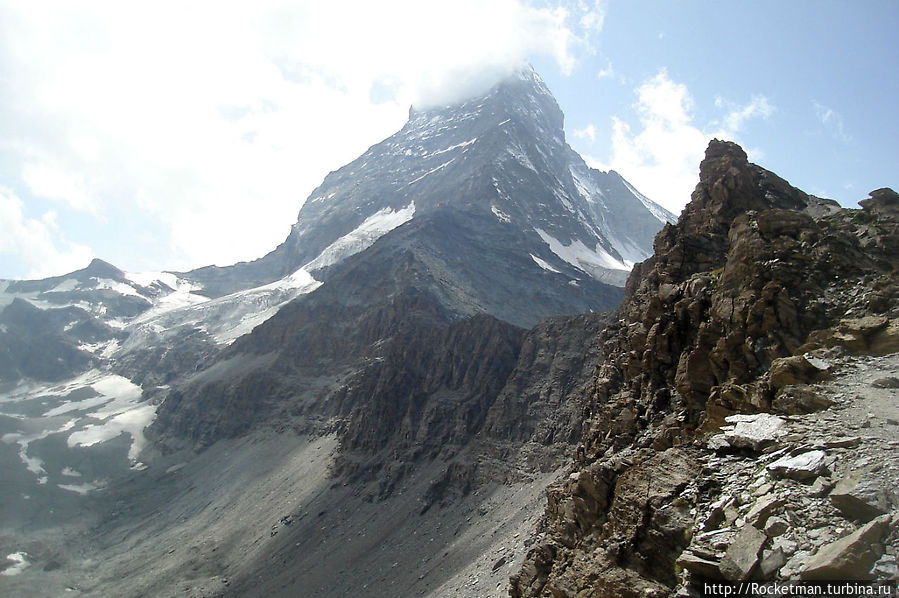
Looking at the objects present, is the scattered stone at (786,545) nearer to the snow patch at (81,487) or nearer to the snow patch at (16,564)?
the snow patch at (16,564)

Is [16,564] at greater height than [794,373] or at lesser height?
lesser

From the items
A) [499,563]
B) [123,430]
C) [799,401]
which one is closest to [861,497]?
[799,401]

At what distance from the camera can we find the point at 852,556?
997 centimetres

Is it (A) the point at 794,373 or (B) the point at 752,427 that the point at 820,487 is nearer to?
(B) the point at 752,427

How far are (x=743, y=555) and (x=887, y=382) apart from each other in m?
7.16

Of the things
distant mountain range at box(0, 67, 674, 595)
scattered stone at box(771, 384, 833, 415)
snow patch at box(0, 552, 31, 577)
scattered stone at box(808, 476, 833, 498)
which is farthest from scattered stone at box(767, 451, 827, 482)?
snow patch at box(0, 552, 31, 577)

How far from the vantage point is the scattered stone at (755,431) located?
47.3ft

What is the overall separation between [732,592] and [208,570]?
8120cm

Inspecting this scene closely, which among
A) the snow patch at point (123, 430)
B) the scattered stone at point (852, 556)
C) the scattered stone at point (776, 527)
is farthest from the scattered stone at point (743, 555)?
the snow patch at point (123, 430)

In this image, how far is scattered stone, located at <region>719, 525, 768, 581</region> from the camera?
1112 centimetres

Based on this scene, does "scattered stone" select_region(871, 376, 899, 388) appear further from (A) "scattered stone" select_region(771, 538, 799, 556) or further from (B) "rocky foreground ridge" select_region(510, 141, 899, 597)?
(A) "scattered stone" select_region(771, 538, 799, 556)

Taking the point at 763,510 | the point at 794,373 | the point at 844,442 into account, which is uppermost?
the point at 794,373

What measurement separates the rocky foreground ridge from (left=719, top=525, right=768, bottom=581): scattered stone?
0.03m

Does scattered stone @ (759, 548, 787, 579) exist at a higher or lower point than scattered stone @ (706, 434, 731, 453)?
lower
